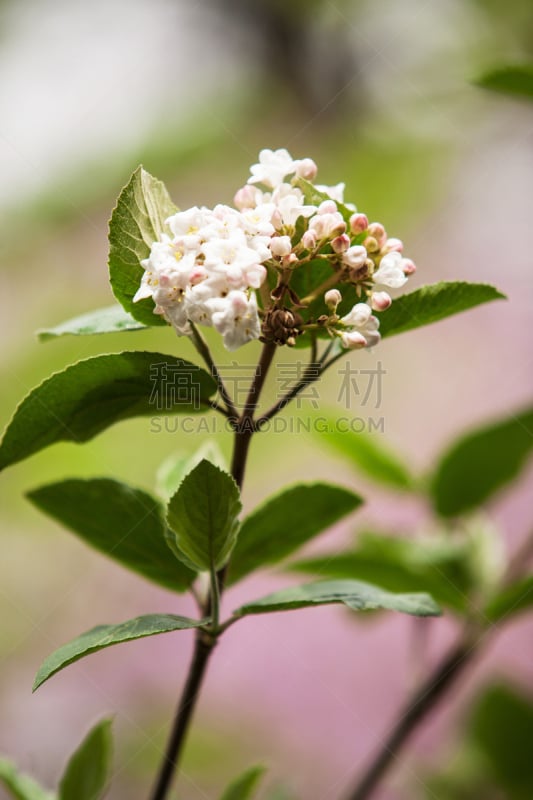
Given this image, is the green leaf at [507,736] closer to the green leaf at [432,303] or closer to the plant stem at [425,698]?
the plant stem at [425,698]

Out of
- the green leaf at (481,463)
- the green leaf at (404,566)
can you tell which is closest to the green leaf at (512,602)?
the green leaf at (404,566)

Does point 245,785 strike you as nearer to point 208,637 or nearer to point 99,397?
point 208,637

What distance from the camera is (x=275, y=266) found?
1.42ft

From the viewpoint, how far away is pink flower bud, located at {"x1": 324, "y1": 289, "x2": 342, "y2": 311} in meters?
0.44

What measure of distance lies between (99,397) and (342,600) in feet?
0.56

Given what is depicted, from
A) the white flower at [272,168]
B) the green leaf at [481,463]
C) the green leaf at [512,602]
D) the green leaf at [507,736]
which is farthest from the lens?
the green leaf at [507,736]

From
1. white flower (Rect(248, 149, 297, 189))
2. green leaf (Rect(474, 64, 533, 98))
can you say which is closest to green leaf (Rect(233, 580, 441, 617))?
white flower (Rect(248, 149, 297, 189))

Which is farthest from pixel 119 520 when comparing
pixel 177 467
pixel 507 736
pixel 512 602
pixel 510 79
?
pixel 507 736

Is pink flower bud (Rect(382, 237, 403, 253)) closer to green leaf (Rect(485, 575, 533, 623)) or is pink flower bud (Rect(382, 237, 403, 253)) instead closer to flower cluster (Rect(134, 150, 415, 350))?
flower cluster (Rect(134, 150, 415, 350))

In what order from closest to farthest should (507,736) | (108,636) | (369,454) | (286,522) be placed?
(108,636) < (286,522) < (369,454) < (507,736)

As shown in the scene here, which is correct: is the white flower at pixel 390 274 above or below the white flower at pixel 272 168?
below

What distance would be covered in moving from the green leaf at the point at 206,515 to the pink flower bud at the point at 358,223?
0.55 ft

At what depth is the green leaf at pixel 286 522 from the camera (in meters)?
0.48

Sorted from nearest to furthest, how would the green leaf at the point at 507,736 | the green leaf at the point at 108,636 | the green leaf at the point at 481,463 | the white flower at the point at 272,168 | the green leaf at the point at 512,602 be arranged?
the green leaf at the point at 108,636 → the white flower at the point at 272,168 → the green leaf at the point at 512,602 → the green leaf at the point at 481,463 → the green leaf at the point at 507,736
